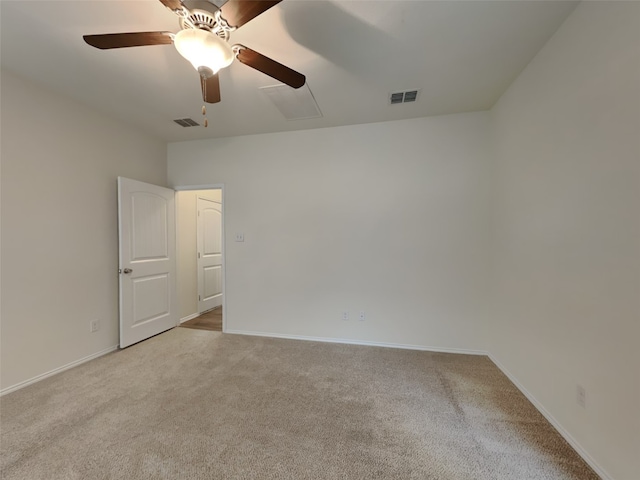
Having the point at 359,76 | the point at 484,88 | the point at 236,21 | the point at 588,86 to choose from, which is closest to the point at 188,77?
the point at 236,21

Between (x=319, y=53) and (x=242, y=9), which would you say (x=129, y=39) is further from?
(x=319, y=53)

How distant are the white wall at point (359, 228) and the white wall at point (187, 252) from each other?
50 centimetres

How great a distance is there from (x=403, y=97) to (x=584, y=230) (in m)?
1.82

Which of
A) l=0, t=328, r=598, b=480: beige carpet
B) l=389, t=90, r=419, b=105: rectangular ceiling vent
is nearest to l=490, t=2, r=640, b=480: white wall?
l=0, t=328, r=598, b=480: beige carpet

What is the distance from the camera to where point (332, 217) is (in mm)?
3285

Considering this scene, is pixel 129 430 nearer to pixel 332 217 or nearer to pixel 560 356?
pixel 332 217

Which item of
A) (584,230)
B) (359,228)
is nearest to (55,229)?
(359,228)

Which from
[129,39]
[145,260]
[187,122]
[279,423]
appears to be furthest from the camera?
[145,260]

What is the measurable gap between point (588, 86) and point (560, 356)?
1621 mm

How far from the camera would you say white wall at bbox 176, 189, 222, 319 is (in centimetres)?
397

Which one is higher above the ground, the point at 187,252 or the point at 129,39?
the point at 129,39

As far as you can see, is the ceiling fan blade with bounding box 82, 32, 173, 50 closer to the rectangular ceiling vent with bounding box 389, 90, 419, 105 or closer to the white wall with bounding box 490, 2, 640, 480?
the rectangular ceiling vent with bounding box 389, 90, 419, 105

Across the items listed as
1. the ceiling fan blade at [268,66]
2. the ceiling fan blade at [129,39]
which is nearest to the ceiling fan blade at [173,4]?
the ceiling fan blade at [129,39]

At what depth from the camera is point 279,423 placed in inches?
72.2
